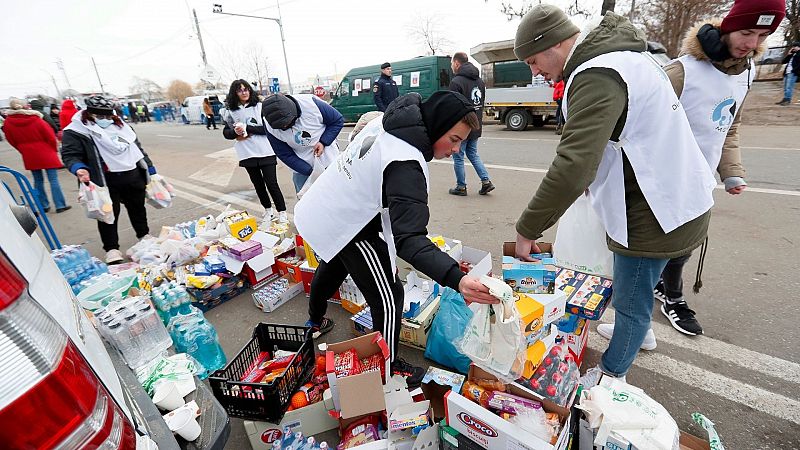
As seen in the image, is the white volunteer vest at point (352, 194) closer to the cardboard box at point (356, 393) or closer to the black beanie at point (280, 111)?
the cardboard box at point (356, 393)

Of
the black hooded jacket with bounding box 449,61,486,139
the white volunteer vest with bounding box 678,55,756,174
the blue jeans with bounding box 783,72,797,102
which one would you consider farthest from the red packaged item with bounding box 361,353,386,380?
the blue jeans with bounding box 783,72,797,102

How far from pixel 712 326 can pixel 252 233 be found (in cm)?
412

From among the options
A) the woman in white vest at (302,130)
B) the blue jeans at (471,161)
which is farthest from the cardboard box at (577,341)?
the blue jeans at (471,161)

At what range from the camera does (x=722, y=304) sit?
2848mm

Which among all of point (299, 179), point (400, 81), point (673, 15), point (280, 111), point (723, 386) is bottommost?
point (723, 386)

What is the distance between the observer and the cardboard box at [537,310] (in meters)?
1.84

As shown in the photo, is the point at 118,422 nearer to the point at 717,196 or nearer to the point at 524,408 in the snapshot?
the point at 524,408

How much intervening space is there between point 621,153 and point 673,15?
Answer: 19.7m

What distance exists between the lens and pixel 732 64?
1971 mm

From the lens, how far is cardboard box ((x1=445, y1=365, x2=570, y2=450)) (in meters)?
1.45

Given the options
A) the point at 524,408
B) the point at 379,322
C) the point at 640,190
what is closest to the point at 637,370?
the point at 524,408

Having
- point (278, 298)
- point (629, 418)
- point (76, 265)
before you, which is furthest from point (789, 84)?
point (76, 265)

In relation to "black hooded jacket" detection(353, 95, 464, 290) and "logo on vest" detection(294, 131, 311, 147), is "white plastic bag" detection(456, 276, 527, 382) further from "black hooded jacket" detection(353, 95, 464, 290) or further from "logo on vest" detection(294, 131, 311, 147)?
"logo on vest" detection(294, 131, 311, 147)

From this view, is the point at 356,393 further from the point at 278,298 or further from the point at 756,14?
the point at 756,14
